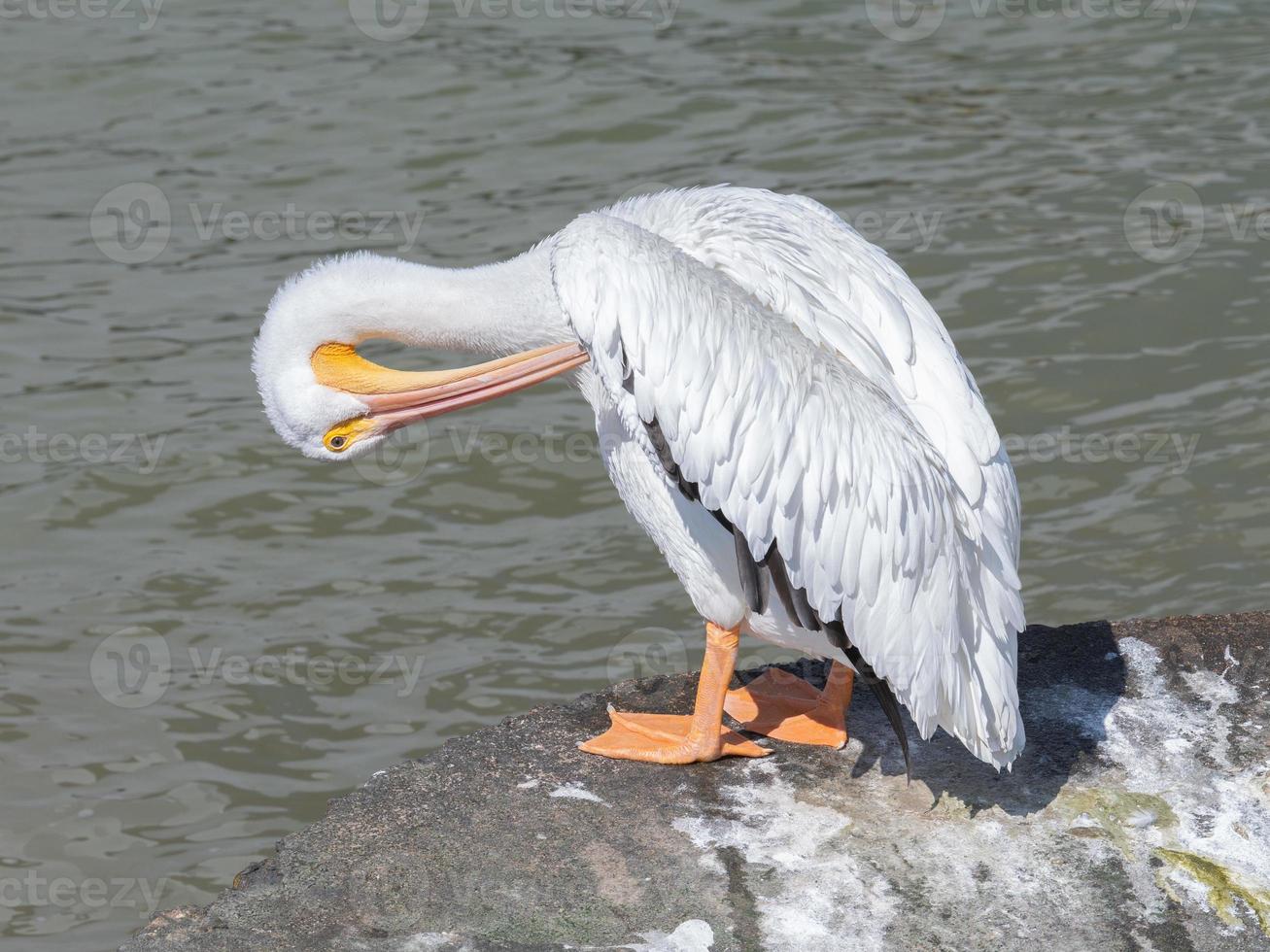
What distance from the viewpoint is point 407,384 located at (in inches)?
186

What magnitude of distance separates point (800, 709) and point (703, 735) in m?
0.44

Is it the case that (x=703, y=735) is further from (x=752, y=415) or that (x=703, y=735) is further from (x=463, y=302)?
(x=463, y=302)

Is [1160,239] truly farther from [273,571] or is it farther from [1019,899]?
[1019,899]

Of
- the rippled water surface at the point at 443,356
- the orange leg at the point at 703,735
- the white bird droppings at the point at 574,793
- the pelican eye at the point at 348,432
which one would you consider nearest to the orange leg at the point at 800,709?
the orange leg at the point at 703,735

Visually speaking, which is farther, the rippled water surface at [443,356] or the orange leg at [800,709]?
the rippled water surface at [443,356]

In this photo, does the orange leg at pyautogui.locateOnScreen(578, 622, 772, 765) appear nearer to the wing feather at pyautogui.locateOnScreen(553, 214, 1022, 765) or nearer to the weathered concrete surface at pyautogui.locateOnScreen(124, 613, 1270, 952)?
the weathered concrete surface at pyautogui.locateOnScreen(124, 613, 1270, 952)

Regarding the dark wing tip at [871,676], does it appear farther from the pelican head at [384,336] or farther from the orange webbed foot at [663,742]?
the pelican head at [384,336]

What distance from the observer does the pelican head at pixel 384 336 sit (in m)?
4.64

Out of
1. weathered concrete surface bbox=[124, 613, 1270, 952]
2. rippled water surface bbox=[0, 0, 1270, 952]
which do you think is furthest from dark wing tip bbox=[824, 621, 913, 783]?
rippled water surface bbox=[0, 0, 1270, 952]

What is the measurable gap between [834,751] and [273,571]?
3.85 meters

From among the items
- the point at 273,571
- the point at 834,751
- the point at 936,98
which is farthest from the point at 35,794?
the point at 936,98

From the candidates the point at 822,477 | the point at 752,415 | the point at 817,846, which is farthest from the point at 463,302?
the point at 817,846

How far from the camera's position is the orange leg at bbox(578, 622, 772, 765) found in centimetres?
463

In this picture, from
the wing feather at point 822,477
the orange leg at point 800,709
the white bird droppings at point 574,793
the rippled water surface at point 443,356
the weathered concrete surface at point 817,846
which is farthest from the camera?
the rippled water surface at point 443,356
